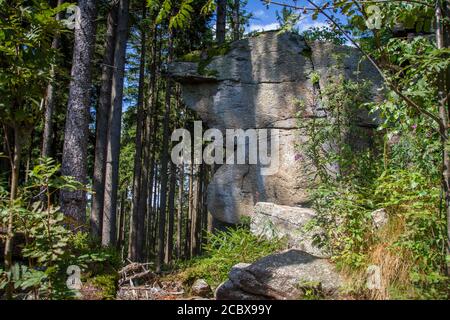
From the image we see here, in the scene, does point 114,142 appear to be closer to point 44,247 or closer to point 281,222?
point 281,222

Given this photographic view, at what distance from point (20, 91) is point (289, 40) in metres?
7.51

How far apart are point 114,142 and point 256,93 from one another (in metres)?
3.52

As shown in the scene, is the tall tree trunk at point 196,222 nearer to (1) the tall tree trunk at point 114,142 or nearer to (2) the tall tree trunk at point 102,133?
(2) the tall tree trunk at point 102,133

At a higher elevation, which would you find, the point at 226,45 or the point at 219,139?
the point at 226,45

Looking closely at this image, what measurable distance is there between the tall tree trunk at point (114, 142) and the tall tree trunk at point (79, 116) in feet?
7.52

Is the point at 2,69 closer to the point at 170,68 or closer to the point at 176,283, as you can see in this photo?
the point at 176,283

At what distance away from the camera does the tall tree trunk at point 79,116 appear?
6.71m

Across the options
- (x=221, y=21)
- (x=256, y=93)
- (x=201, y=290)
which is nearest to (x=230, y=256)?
(x=201, y=290)

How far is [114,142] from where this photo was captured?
9703mm

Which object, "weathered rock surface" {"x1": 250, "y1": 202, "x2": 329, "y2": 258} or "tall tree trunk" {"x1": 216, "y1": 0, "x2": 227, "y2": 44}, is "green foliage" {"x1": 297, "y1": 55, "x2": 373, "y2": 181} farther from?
"tall tree trunk" {"x1": 216, "y1": 0, "x2": 227, "y2": 44}

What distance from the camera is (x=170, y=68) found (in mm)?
10023

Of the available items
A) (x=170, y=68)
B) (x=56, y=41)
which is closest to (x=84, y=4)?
(x=170, y=68)

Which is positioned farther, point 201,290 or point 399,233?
point 201,290

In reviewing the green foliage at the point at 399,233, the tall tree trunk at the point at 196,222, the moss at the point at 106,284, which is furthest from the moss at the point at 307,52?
the tall tree trunk at the point at 196,222
